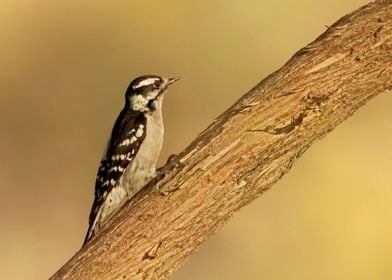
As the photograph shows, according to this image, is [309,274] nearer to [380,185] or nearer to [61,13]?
[380,185]

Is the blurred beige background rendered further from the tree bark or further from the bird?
the tree bark

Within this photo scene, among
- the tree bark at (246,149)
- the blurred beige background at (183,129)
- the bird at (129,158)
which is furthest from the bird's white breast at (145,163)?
the blurred beige background at (183,129)

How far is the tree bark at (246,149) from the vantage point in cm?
405

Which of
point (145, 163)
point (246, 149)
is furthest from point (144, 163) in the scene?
point (246, 149)

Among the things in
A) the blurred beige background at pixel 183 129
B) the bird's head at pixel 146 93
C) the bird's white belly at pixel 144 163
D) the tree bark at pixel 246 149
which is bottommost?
the tree bark at pixel 246 149

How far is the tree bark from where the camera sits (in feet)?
13.3

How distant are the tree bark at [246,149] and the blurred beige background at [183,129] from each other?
4.90 m

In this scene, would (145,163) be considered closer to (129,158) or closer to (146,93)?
(129,158)

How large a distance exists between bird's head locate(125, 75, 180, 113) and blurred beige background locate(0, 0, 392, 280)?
3.10m

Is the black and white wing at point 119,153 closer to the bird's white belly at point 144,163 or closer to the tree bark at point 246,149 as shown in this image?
the bird's white belly at point 144,163

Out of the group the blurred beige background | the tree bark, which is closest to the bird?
the tree bark

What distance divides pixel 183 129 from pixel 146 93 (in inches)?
191

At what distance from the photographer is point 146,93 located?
6.20 meters

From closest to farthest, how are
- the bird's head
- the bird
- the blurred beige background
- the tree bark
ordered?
1. the tree bark
2. the bird
3. the bird's head
4. the blurred beige background
